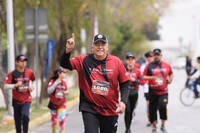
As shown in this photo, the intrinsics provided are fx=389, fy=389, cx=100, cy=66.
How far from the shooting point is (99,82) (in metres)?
5.10

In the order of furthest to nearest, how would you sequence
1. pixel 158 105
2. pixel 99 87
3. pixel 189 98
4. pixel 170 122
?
pixel 189 98, pixel 170 122, pixel 158 105, pixel 99 87

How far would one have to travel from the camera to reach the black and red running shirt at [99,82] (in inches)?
201

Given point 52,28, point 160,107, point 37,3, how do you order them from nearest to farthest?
point 160,107, point 37,3, point 52,28

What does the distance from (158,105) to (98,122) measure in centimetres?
378

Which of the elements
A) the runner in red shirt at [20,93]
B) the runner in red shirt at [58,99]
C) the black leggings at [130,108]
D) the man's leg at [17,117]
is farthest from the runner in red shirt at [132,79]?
the man's leg at [17,117]

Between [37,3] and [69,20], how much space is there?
1.50m

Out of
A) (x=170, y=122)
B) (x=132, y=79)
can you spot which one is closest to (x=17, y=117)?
(x=132, y=79)

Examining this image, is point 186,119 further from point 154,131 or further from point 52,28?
point 52,28

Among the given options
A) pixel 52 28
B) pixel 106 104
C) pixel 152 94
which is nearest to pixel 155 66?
pixel 152 94

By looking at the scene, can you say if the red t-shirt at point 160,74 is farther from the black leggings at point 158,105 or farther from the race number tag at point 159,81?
the black leggings at point 158,105

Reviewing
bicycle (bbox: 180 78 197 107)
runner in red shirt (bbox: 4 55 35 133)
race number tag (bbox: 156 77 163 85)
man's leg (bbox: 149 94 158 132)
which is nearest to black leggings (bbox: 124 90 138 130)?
man's leg (bbox: 149 94 158 132)

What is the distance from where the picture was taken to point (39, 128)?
10.0 meters

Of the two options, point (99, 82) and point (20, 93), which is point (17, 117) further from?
point (99, 82)

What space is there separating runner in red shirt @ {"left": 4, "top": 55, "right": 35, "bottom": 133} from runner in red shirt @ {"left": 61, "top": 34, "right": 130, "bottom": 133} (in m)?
2.79
